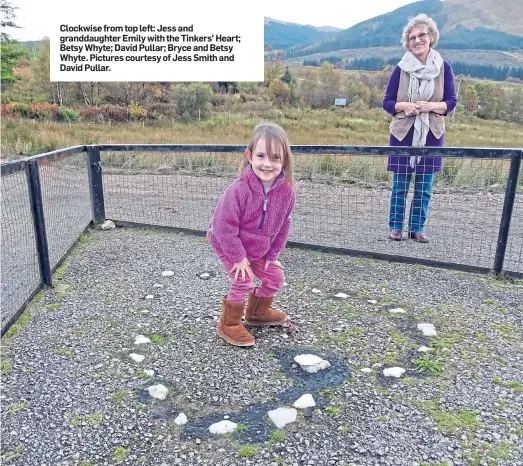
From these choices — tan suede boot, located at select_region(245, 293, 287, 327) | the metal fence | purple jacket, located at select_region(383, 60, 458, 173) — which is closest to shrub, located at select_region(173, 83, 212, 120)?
the metal fence

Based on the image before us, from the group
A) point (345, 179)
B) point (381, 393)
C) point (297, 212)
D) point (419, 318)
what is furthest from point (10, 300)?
point (345, 179)

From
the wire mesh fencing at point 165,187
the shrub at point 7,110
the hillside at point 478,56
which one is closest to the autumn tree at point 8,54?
the shrub at point 7,110

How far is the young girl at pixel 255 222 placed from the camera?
2965 mm

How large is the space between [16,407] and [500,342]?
2.94m

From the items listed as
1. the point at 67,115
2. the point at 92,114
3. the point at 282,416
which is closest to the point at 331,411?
the point at 282,416

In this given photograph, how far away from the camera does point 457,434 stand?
2.33 metres

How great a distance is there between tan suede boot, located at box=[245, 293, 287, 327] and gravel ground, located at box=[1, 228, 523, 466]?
8cm

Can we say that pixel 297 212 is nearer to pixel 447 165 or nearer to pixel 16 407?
pixel 447 165

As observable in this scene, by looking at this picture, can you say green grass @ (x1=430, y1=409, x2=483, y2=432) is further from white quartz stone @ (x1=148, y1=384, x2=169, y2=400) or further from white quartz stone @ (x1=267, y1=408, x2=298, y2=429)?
white quartz stone @ (x1=148, y1=384, x2=169, y2=400)

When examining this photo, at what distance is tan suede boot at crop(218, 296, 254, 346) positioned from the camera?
10.4ft

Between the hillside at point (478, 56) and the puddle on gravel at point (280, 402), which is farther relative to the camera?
the hillside at point (478, 56)

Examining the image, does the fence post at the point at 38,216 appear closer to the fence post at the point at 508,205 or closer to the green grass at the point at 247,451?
the green grass at the point at 247,451

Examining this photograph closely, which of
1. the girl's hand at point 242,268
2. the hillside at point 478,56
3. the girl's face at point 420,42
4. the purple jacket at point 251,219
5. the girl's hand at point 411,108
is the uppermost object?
the hillside at point 478,56

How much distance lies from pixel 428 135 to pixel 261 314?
9.25 feet
